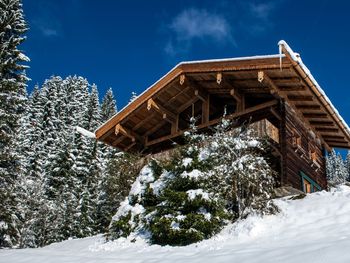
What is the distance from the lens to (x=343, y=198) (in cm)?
920

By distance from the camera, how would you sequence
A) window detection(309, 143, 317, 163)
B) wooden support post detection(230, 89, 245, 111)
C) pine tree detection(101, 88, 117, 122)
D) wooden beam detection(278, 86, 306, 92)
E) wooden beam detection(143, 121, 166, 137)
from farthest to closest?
pine tree detection(101, 88, 117, 122), wooden beam detection(143, 121, 166, 137), window detection(309, 143, 317, 163), wooden support post detection(230, 89, 245, 111), wooden beam detection(278, 86, 306, 92)

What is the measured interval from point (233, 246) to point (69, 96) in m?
60.5

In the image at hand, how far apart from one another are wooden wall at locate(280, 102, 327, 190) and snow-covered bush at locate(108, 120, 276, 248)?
3.98 metres

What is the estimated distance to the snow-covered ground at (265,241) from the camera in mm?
6088

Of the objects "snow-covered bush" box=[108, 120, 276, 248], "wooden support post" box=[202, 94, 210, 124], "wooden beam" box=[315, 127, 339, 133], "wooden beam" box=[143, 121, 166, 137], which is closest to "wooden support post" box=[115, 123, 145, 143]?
"wooden beam" box=[143, 121, 166, 137]

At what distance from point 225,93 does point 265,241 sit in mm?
9891

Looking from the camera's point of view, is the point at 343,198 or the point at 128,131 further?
the point at 128,131

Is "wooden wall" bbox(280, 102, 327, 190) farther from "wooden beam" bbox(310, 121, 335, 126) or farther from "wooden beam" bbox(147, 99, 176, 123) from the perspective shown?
"wooden beam" bbox(147, 99, 176, 123)

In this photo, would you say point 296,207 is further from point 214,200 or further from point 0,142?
point 0,142

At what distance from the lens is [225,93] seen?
663 inches

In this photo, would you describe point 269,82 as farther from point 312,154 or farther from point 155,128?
point 155,128

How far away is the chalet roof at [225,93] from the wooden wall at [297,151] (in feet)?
1.59

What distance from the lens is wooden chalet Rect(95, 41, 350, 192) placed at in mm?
13867

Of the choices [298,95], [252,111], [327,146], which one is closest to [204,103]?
[252,111]
